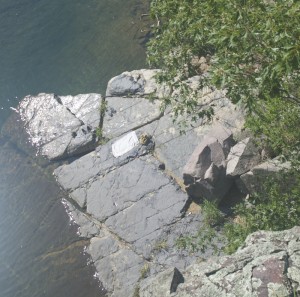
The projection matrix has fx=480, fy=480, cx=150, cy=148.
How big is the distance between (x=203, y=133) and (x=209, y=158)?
137cm

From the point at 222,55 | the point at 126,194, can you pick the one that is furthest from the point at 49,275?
the point at 222,55

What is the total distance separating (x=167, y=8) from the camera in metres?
7.90

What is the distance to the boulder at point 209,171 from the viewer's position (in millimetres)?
9688

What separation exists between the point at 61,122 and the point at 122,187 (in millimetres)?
3297

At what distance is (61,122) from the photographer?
13539 millimetres

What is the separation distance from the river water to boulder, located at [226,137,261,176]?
3882 mm

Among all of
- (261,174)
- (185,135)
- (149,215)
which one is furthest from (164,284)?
(185,135)

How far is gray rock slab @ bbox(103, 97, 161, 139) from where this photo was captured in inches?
484

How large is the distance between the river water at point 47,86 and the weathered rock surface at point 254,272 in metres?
5.23

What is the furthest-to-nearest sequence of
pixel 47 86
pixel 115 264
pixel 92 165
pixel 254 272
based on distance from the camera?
1. pixel 47 86
2. pixel 92 165
3. pixel 115 264
4. pixel 254 272

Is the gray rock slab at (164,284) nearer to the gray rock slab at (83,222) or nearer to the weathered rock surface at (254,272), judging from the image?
the weathered rock surface at (254,272)

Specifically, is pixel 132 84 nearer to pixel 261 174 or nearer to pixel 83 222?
pixel 83 222

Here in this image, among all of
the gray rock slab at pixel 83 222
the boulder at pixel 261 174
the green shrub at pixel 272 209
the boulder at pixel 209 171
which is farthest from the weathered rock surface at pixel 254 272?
the gray rock slab at pixel 83 222

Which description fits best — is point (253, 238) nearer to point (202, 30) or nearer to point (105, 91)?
point (202, 30)
